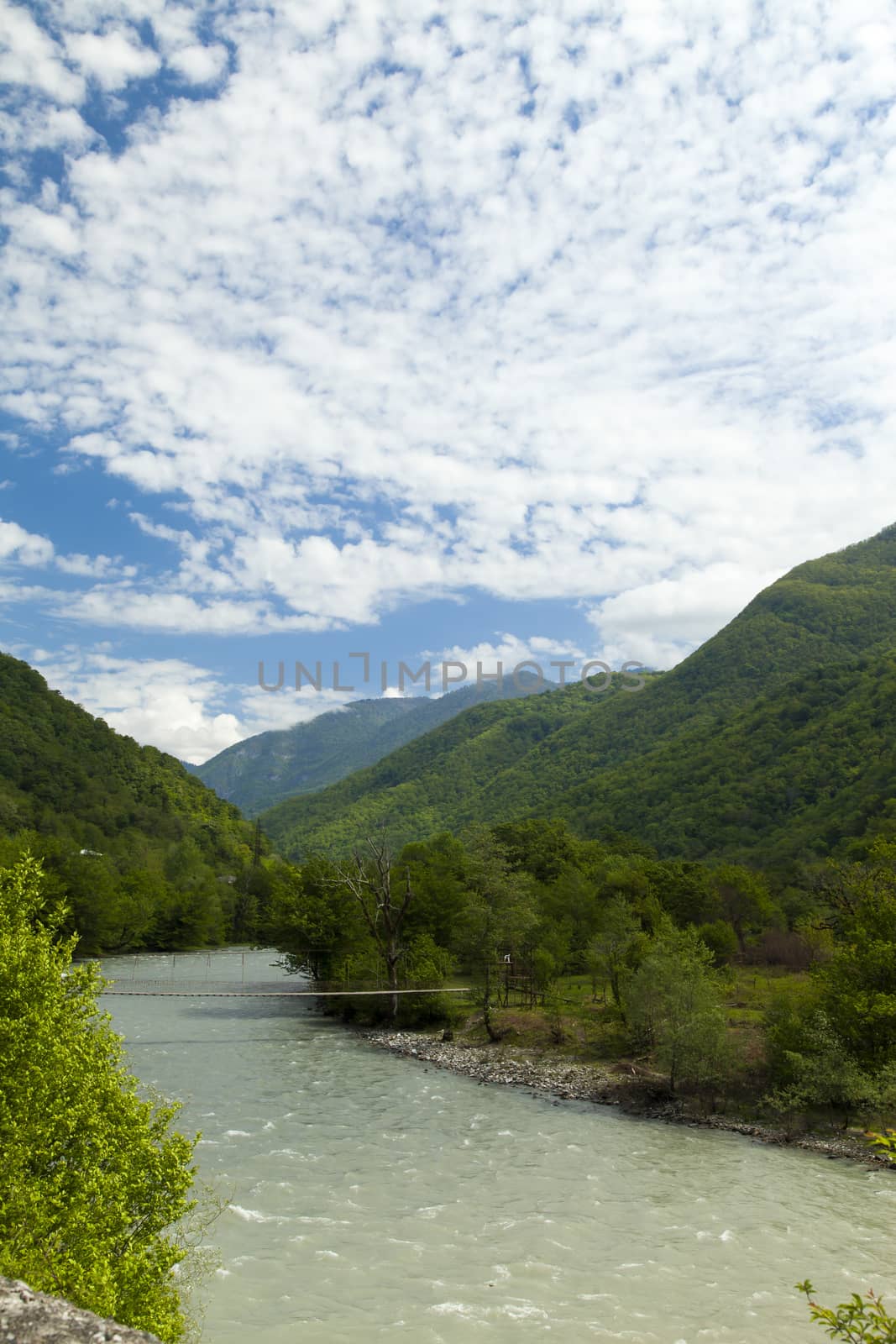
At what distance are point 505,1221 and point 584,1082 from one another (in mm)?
14165

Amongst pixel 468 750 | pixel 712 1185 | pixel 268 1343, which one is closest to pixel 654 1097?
pixel 712 1185

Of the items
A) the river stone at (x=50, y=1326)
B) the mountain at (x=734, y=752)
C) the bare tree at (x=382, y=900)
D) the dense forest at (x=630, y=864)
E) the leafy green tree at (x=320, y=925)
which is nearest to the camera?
the river stone at (x=50, y=1326)

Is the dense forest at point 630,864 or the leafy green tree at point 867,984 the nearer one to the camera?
the leafy green tree at point 867,984

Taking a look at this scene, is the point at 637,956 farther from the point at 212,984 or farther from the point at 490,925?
the point at 212,984

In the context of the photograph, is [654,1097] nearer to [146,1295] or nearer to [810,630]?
[146,1295]

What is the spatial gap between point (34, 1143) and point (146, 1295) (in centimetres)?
220

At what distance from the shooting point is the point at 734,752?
332 ft

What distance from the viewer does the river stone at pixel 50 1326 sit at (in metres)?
4.73

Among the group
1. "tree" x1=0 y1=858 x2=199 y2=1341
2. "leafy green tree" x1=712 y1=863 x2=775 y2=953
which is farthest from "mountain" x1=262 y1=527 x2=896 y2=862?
"tree" x1=0 y1=858 x2=199 y2=1341

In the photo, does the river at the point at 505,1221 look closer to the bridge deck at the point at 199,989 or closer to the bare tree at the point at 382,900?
the bare tree at the point at 382,900

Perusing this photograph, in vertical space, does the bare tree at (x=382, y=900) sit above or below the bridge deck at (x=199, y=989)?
above

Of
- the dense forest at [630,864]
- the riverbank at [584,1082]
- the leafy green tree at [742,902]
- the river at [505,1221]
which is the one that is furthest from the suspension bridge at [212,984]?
the leafy green tree at [742,902]

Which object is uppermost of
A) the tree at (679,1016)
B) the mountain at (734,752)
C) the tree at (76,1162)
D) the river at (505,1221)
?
the mountain at (734,752)

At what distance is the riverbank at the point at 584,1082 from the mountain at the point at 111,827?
42262 mm
